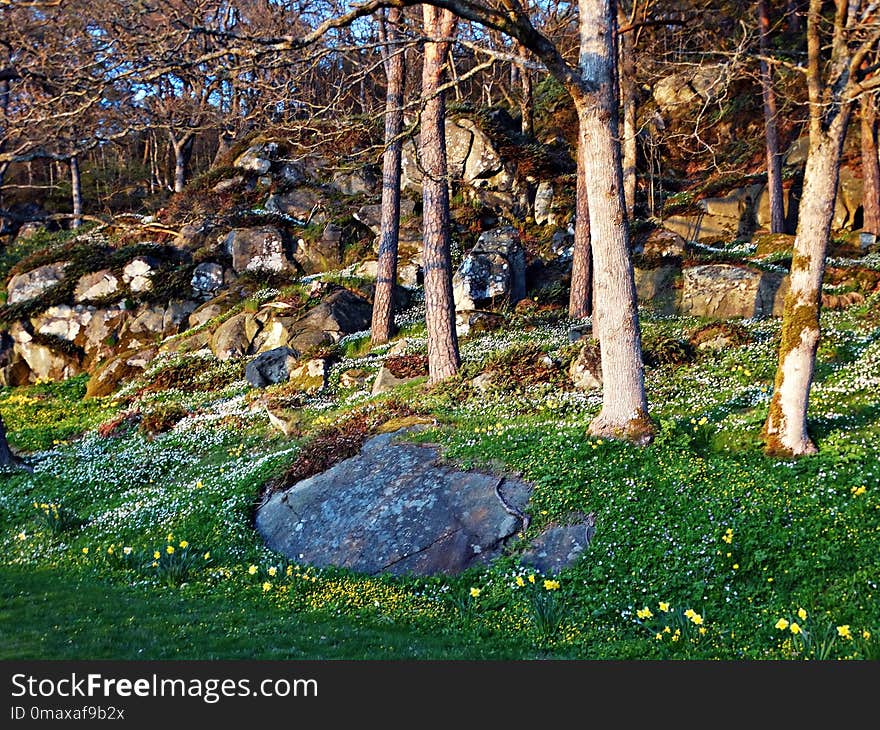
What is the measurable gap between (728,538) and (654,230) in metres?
19.1

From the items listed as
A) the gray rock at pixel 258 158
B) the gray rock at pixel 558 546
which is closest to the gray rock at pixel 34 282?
the gray rock at pixel 258 158

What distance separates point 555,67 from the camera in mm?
10352

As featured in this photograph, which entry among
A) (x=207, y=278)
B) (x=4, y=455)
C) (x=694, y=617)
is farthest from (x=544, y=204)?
(x=694, y=617)

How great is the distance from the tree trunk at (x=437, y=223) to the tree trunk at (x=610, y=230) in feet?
20.6

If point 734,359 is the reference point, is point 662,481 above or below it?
below

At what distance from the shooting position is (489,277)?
22812 millimetres

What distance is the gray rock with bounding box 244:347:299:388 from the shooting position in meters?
21.1

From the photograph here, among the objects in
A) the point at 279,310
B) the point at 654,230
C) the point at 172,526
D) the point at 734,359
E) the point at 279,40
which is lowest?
the point at 172,526

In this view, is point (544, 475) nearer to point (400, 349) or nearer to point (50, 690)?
point (50, 690)

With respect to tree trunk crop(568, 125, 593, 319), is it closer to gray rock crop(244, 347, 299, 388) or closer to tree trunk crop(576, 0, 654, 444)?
gray rock crop(244, 347, 299, 388)

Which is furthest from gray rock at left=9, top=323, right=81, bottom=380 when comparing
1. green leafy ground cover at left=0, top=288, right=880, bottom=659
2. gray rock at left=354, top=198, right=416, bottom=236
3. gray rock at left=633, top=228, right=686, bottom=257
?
gray rock at left=633, top=228, right=686, bottom=257

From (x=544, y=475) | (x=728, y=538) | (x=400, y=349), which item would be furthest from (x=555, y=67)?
(x=400, y=349)

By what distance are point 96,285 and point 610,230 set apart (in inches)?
1021

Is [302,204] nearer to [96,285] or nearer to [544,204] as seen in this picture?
[96,285]
